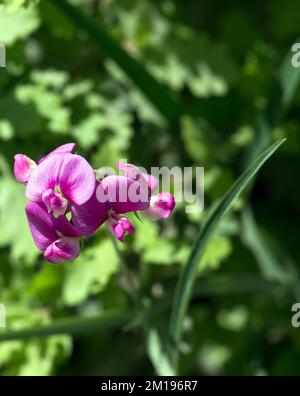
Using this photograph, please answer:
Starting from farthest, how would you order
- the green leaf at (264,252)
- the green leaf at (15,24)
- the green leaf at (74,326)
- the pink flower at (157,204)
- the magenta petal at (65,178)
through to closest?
the green leaf at (264,252), the green leaf at (15,24), the green leaf at (74,326), the pink flower at (157,204), the magenta petal at (65,178)

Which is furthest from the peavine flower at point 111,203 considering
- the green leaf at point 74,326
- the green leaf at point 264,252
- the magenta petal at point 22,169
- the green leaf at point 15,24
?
the green leaf at point 264,252

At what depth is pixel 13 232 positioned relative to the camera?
1.85 metres

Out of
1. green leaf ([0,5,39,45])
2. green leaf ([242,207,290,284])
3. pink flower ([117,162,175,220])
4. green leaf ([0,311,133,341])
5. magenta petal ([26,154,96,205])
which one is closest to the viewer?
magenta petal ([26,154,96,205])

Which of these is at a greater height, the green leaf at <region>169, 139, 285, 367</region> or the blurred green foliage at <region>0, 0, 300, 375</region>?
the blurred green foliage at <region>0, 0, 300, 375</region>

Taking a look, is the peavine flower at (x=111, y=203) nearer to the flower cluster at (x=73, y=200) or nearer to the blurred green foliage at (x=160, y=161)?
the flower cluster at (x=73, y=200)

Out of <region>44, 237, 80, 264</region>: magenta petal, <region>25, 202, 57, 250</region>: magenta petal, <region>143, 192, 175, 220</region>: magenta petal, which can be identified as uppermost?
<region>143, 192, 175, 220</region>: magenta petal

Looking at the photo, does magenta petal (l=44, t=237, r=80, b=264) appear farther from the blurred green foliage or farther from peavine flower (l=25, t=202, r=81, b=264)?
the blurred green foliage

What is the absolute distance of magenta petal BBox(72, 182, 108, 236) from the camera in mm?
1300

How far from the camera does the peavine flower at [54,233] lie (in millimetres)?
1308

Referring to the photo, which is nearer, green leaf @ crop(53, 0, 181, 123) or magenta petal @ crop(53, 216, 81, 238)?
magenta petal @ crop(53, 216, 81, 238)

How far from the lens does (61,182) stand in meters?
1.28

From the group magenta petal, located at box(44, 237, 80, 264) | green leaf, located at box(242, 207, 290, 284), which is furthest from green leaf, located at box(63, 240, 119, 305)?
magenta petal, located at box(44, 237, 80, 264)

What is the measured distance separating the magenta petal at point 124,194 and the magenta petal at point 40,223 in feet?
0.29
